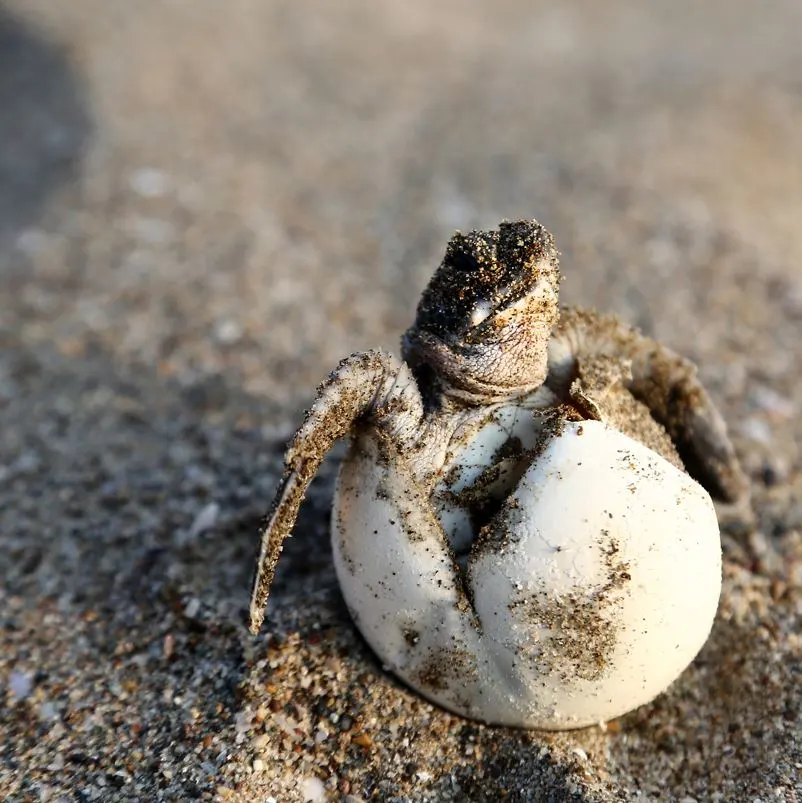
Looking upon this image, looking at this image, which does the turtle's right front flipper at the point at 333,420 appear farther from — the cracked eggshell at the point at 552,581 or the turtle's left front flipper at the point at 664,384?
the turtle's left front flipper at the point at 664,384

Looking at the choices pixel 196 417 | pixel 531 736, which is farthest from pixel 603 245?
pixel 531 736

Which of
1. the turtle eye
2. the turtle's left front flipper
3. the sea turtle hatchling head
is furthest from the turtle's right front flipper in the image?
the turtle's left front flipper

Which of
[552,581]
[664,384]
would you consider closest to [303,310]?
[664,384]

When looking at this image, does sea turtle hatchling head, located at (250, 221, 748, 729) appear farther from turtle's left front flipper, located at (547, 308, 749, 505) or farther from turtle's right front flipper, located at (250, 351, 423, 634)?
turtle's left front flipper, located at (547, 308, 749, 505)

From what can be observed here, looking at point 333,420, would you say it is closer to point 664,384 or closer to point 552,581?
point 552,581

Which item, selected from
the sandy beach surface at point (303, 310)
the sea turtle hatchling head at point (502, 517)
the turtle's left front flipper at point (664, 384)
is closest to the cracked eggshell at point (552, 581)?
the sea turtle hatchling head at point (502, 517)

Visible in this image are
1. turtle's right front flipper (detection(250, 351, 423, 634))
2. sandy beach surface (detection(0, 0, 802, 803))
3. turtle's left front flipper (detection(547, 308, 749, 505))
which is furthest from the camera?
turtle's left front flipper (detection(547, 308, 749, 505))

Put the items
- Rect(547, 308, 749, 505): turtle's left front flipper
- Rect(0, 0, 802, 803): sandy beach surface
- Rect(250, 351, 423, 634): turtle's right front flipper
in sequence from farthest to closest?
1. Rect(547, 308, 749, 505): turtle's left front flipper
2. Rect(0, 0, 802, 803): sandy beach surface
3. Rect(250, 351, 423, 634): turtle's right front flipper

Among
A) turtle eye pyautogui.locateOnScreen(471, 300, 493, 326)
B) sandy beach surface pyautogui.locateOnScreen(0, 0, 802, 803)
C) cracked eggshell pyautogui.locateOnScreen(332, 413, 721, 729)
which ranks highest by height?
turtle eye pyautogui.locateOnScreen(471, 300, 493, 326)
